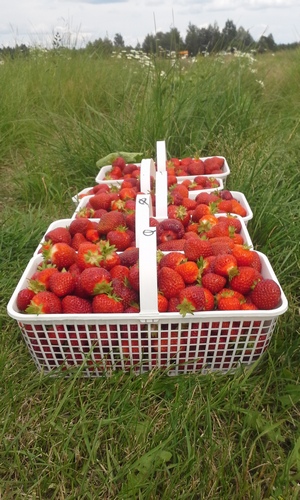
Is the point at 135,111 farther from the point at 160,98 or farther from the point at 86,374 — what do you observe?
the point at 86,374

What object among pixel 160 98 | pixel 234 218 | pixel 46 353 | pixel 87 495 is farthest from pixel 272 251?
pixel 160 98

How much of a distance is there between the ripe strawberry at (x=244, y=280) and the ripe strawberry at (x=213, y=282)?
0.04 metres

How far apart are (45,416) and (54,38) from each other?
12.9 ft

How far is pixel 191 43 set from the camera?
149 inches

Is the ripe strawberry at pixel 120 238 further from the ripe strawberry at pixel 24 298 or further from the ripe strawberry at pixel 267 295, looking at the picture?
the ripe strawberry at pixel 267 295

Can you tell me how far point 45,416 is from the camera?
1.26 metres

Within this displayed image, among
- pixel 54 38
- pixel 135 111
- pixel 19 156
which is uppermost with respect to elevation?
pixel 54 38

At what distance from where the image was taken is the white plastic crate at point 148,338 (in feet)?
3.97

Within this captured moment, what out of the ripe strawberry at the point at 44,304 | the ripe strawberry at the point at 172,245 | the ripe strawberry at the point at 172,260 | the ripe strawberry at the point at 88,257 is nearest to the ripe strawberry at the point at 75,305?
the ripe strawberry at the point at 44,304

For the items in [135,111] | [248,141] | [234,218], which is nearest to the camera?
[234,218]

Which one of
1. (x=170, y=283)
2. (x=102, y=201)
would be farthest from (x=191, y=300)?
(x=102, y=201)

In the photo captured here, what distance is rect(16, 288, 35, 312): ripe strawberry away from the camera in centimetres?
131

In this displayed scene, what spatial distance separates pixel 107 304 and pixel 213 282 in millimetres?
316

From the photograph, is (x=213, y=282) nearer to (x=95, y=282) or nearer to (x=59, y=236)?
(x=95, y=282)
